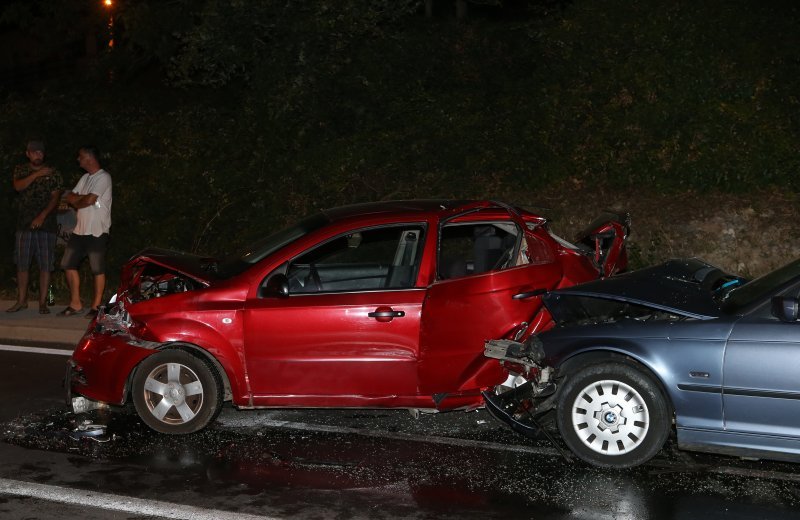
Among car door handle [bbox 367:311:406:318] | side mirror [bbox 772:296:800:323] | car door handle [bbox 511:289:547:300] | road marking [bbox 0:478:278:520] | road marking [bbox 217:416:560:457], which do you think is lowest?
Answer: road marking [bbox 0:478:278:520]

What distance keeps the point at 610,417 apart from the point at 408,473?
128cm

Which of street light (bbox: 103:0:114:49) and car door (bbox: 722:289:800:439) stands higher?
street light (bbox: 103:0:114:49)

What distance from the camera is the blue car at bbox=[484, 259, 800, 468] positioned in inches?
218

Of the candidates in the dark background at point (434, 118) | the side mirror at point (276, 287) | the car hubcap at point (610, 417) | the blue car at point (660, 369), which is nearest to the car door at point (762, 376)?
the blue car at point (660, 369)

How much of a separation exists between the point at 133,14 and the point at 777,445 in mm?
14229

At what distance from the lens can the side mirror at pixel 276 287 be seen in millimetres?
6699

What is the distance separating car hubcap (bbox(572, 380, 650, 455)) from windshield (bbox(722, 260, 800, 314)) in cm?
79

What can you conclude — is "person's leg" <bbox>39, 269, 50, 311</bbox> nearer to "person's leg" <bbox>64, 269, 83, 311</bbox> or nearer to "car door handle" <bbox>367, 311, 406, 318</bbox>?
"person's leg" <bbox>64, 269, 83, 311</bbox>

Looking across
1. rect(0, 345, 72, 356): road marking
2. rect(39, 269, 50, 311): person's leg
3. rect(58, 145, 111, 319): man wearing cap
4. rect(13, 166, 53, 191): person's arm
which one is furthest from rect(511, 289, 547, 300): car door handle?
rect(39, 269, 50, 311): person's leg

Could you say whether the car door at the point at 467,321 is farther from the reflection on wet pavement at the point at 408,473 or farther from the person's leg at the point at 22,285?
the person's leg at the point at 22,285

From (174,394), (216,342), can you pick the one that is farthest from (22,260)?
(216,342)

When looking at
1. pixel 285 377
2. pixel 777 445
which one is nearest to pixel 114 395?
pixel 285 377

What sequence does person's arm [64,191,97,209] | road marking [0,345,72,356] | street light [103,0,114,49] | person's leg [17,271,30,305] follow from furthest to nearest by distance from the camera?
street light [103,0,114,49] < person's leg [17,271,30,305] < person's arm [64,191,97,209] < road marking [0,345,72,356]

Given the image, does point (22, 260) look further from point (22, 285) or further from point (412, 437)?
point (412, 437)
